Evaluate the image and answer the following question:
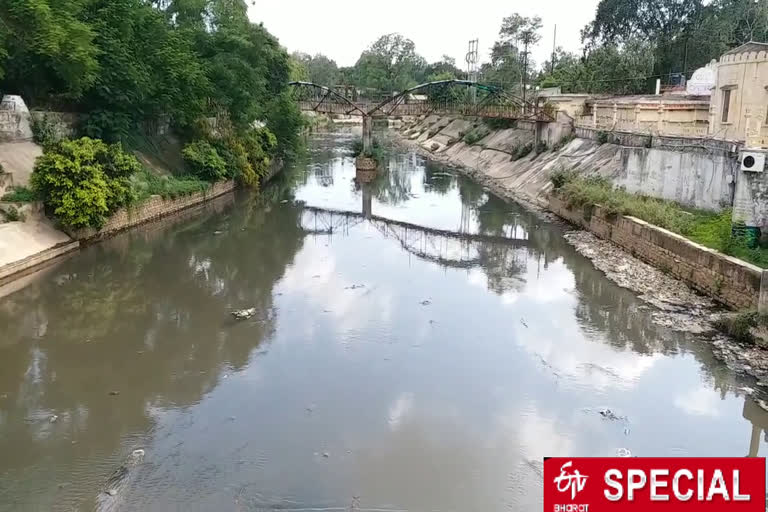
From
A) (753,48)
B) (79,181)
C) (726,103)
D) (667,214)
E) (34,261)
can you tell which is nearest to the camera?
(34,261)

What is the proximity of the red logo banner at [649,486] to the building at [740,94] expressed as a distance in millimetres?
17798

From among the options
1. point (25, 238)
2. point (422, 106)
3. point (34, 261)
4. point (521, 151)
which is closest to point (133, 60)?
point (25, 238)

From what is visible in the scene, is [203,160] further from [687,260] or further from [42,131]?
[687,260]

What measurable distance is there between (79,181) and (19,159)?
118 inches

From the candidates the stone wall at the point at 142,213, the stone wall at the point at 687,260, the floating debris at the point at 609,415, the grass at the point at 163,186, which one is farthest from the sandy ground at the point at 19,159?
the stone wall at the point at 687,260

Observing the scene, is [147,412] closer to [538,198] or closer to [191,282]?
[191,282]

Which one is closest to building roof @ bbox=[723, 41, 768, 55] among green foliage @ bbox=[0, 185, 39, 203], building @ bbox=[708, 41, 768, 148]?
building @ bbox=[708, 41, 768, 148]

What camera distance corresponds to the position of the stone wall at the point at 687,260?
45.5ft

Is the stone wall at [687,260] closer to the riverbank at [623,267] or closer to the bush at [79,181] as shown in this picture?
the riverbank at [623,267]

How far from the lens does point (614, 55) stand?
4331 cm

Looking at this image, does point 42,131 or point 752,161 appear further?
point 42,131

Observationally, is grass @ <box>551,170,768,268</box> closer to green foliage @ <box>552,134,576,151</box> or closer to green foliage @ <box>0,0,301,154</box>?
green foliage @ <box>552,134,576,151</box>

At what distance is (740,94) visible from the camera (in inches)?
917

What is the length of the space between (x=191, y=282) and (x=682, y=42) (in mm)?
43444
